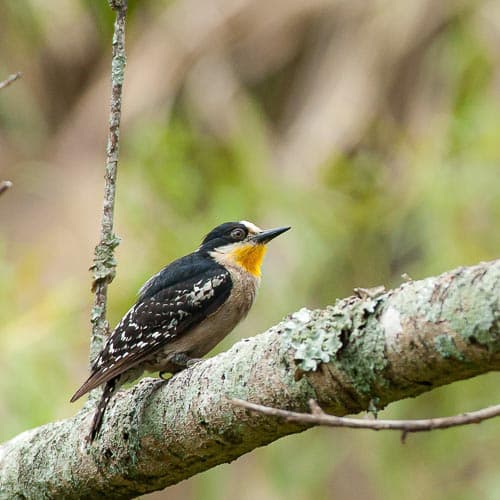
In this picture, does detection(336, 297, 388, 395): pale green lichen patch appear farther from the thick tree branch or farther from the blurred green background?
the blurred green background

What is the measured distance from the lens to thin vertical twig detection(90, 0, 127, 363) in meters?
3.26

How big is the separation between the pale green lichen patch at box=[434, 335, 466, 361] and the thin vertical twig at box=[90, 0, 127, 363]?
5.14 ft

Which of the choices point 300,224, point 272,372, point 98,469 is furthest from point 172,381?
point 300,224

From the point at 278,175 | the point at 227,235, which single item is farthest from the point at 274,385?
the point at 278,175

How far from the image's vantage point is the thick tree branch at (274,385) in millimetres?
1994

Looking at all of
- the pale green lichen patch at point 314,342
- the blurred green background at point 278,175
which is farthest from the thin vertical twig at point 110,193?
the blurred green background at point 278,175

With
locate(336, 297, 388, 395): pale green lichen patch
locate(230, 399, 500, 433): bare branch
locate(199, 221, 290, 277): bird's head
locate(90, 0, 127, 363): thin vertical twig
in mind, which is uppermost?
locate(90, 0, 127, 363): thin vertical twig

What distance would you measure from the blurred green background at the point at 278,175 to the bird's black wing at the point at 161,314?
1.27 meters

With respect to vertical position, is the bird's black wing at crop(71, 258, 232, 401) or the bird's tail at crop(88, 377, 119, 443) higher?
the bird's black wing at crop(71, 258, 232, 401)

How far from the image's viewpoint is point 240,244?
14.8ft

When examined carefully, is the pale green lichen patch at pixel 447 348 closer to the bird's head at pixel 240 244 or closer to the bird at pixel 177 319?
the bird at pixel 177 319

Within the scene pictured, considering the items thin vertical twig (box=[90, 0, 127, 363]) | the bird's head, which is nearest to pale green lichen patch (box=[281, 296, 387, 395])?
thin vertical twig (box=[90, 0, 127, 363])

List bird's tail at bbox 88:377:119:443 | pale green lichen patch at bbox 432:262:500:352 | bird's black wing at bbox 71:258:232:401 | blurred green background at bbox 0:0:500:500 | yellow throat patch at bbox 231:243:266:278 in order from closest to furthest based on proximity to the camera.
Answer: pale green lichen patch at bbox 432:262:500:352
bird's tail at bbox 88:377:119:443
bird's black wing at bbox 71:258:232:401
yellow throat patch at bbox 231:243:266:278
blurred green background at bbox 0:0:500:500

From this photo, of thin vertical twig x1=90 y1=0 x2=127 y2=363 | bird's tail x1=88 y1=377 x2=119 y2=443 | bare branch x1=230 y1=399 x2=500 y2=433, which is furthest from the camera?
thin vertical twig x1=90 y1=0 x2=127 y2=363
